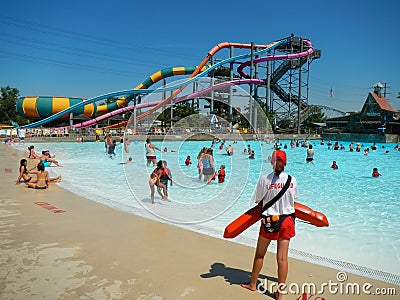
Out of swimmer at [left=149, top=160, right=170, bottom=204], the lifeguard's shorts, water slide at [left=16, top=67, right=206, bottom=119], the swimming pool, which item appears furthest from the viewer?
water slide at [left=16, top=67, right=206, bottom=119]

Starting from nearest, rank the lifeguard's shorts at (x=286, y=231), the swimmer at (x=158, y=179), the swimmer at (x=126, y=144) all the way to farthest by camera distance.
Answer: the lifeguard's shorts at (x=286, y=231) < the swimmer at (x=158, y=179) < the swimmer at (x=126, y=144)

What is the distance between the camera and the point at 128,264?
12.4ft

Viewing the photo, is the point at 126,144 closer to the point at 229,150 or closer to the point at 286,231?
the point at 286,231

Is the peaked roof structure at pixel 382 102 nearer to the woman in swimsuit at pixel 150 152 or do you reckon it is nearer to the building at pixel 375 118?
the building at pixel 375 118


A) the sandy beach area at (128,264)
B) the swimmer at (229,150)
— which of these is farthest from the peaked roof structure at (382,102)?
the sandy beach area at (128,264)

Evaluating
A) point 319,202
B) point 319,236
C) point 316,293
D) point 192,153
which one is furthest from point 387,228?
point 192,153

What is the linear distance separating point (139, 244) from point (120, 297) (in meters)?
1.43

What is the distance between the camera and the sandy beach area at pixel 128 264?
318 centimetres

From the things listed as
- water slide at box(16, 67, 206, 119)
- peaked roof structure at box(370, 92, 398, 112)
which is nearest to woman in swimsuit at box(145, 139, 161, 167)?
water slide at box(16, 67, 206, 119)

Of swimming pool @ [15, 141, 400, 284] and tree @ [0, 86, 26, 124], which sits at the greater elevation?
tree @ [0, 86, 26, 124]

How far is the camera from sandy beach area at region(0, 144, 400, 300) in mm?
3182

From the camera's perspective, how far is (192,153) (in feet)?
50.8

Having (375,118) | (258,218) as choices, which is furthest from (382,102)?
(258,218)

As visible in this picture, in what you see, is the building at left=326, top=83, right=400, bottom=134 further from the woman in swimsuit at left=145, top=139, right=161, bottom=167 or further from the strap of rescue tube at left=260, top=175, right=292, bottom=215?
the strap of rescue tube at left=260, top=175, right=292, bottom=215
